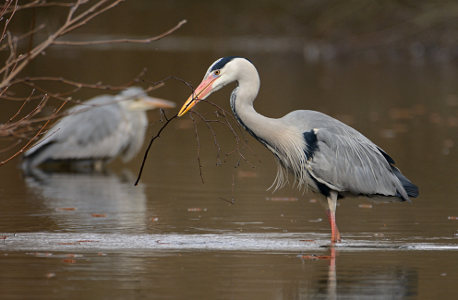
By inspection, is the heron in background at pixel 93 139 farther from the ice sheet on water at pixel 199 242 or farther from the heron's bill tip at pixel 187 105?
the heron's bill tip at pixel 187 105

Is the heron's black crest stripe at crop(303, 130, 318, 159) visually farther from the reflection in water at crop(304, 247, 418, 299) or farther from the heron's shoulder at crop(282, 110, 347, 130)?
the reflection in water at crop(304, 247, 418, 299)

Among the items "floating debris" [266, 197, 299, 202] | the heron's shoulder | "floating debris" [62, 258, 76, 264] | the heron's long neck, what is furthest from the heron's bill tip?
"floating debris" [266, 197, 299, 202]

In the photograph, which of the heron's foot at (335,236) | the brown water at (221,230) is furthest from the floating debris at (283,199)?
the heron's foot at (335,236)

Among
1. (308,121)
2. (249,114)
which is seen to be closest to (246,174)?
(308,121)

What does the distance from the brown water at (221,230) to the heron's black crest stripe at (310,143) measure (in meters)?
0.72

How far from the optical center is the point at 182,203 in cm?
1122

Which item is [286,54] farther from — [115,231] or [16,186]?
[115,231]

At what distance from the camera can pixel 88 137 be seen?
14.6 meters

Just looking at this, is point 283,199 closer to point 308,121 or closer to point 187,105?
point 308,121

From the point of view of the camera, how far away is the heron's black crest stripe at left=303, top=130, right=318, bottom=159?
914 cm

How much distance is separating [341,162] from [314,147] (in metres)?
0.27

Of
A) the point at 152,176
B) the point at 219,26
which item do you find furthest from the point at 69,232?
the point at 219,26

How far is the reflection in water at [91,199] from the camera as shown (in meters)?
9.94

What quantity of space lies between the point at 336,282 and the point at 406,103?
54.0 feet
